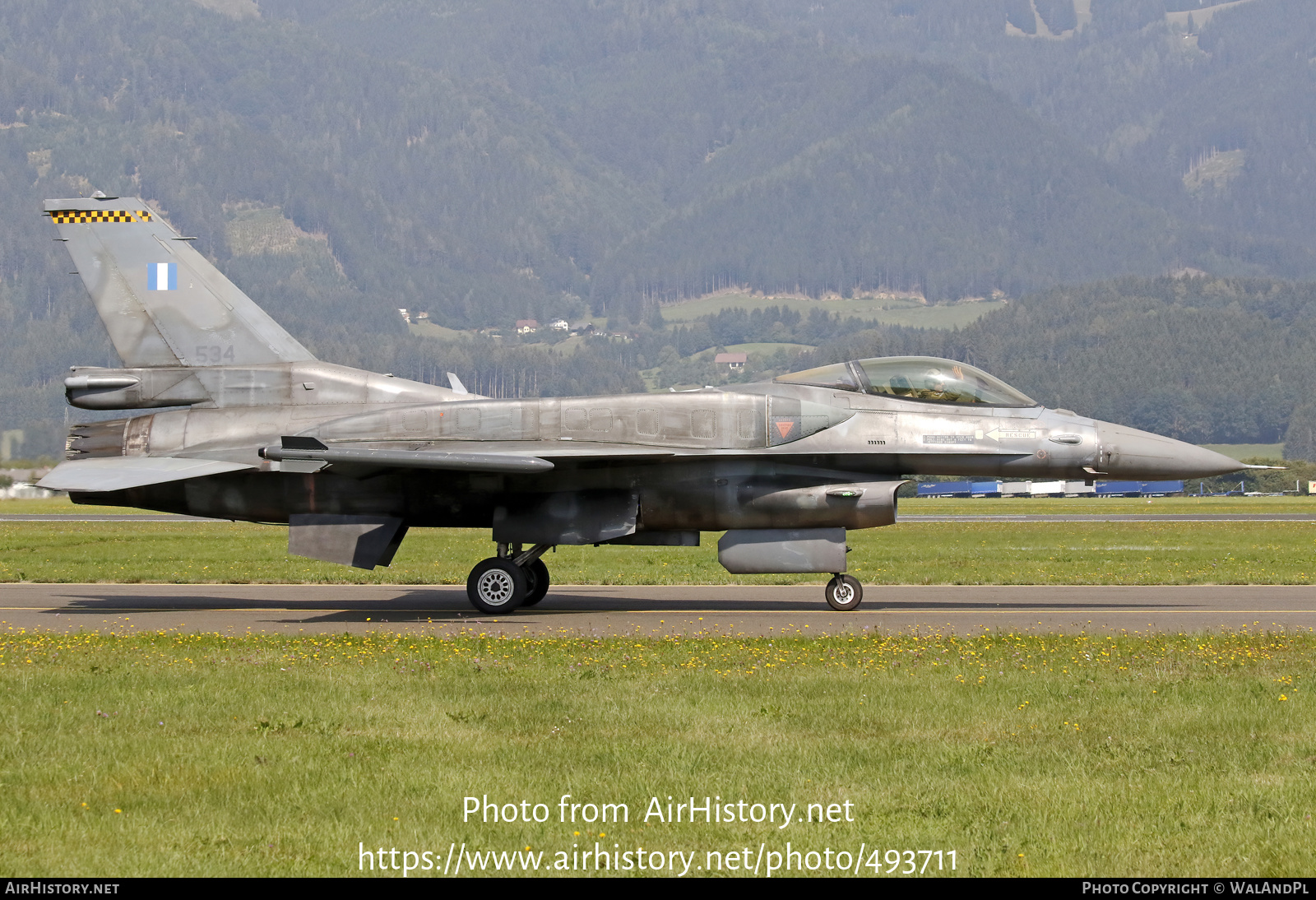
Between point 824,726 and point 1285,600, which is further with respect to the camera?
point 1285,600

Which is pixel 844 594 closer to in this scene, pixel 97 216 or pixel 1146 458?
pixel 1146 458

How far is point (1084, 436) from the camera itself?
1808 centimetres

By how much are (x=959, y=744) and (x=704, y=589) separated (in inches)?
511

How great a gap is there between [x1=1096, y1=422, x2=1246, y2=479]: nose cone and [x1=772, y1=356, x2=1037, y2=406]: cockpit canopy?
1.13 metres

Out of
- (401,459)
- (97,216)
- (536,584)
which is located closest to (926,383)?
(536,584)

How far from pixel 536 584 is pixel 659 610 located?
1.82 meters

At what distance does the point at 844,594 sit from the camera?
18.7 metres

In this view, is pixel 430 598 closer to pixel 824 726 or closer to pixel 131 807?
pixel 824 726

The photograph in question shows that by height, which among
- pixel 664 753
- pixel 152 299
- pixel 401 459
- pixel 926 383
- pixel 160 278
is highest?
pixel 160 278

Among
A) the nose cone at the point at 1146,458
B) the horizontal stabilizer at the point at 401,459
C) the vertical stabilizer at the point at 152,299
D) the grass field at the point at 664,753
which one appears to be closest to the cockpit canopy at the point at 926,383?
the nose cone at the point at 1146,458

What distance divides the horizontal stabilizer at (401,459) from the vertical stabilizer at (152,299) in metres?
3.00

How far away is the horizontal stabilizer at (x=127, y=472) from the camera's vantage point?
692 inches

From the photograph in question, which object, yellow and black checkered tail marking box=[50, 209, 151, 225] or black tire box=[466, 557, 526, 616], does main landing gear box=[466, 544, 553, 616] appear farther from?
yellow and black checkered tail marking box=[50, 209, 151, 225]
